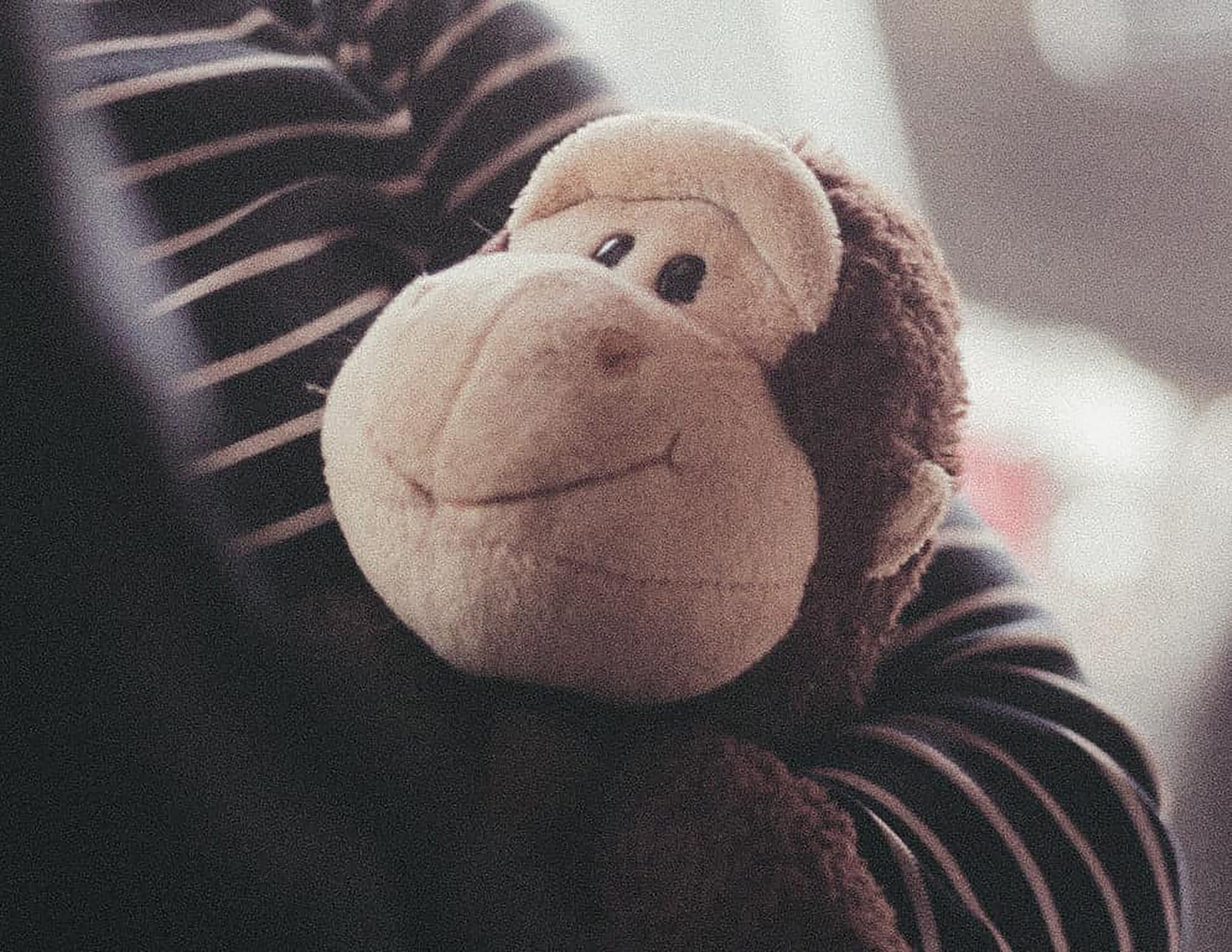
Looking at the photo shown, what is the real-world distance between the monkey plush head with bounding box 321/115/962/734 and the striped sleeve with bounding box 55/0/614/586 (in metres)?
0.09

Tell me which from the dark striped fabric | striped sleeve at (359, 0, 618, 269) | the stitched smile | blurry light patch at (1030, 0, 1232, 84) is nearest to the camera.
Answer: the stitched smile

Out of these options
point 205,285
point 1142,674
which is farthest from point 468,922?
point 1142,674

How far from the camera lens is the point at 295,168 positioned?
0.59 m

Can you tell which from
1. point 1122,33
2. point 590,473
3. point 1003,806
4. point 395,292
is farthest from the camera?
point 1122,33

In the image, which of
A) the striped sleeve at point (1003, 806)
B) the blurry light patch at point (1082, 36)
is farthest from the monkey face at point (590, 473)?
the blurry light patch at point (1082, 36)

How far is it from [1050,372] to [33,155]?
0.73 metres

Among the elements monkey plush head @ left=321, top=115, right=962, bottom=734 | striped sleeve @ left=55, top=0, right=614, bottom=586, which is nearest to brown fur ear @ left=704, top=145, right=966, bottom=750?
monkey plush head @ left=321, top=115, right=962, bottom=734

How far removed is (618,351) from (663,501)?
44 millimetres

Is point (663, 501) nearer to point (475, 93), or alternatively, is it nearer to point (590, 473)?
point (590, 473)

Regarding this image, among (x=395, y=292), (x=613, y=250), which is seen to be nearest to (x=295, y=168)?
(x=395, y=292)

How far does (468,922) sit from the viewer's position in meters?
0.34

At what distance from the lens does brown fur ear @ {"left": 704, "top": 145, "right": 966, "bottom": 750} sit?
1.27ft

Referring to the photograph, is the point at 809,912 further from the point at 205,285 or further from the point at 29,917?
the point at 205,285

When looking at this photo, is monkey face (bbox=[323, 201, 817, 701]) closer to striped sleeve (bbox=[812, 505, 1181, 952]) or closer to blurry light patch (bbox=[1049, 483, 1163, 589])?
striped sleeve (bbox=[812, 505, 1181, 952])
